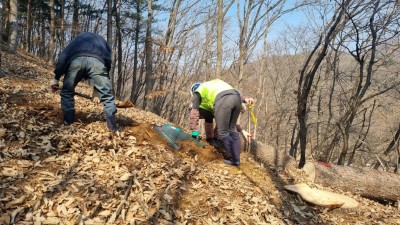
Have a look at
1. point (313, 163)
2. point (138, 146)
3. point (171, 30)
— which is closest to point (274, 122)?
point (171, 30)

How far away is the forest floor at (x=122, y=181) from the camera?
2.49 metres

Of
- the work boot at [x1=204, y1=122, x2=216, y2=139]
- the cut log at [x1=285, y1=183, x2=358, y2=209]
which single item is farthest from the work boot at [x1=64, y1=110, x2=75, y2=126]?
the cut log at [x1=285, y1=183, x2=358, y2=209]

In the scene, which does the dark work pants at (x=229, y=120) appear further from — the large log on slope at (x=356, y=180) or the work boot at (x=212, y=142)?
the large log on slope at (x=356, y=180)

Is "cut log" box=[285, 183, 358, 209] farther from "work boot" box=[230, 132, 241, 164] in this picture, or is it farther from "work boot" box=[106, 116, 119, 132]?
→ "work boot" box=[106, 116, 119, 132]

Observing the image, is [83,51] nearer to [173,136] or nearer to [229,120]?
[173,136]

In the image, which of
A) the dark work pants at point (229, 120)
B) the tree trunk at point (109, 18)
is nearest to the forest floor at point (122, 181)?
the dark work pants at point (229, 120)

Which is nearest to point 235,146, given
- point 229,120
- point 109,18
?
point 229,120

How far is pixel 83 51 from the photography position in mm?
3805

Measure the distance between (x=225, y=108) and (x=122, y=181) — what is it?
1.81 metres

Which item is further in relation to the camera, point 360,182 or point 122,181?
point 360,182

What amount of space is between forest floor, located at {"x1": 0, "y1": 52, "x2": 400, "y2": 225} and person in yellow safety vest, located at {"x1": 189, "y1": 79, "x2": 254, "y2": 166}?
1.04ft

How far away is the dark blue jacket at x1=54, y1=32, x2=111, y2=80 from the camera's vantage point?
149 inches

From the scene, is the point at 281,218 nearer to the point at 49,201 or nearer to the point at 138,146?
the point at 138,146

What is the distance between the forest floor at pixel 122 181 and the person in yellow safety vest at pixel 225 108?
1.04ft
